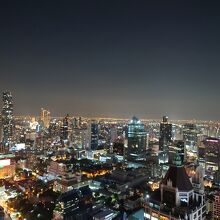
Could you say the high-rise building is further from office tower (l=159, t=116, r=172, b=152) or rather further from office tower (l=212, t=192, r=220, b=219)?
office tower (l=159, t=116, r=172, b=152)

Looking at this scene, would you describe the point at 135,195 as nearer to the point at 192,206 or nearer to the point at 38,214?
the point at 38,214

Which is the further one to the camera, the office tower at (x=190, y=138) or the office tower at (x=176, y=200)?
the office tower at (x=190, y=138)

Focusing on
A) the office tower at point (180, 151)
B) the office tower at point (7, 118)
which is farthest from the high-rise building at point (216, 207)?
the office tower at point (7, 118)

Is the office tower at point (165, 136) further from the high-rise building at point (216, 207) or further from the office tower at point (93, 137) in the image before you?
the high-rise building at point (216, 207)

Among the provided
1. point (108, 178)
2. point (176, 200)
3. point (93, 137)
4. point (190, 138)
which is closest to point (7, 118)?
point (93, 137)

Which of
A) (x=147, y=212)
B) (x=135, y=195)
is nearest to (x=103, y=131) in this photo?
(x=135, y=195)

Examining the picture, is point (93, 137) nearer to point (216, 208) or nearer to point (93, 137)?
point (93, 137)
